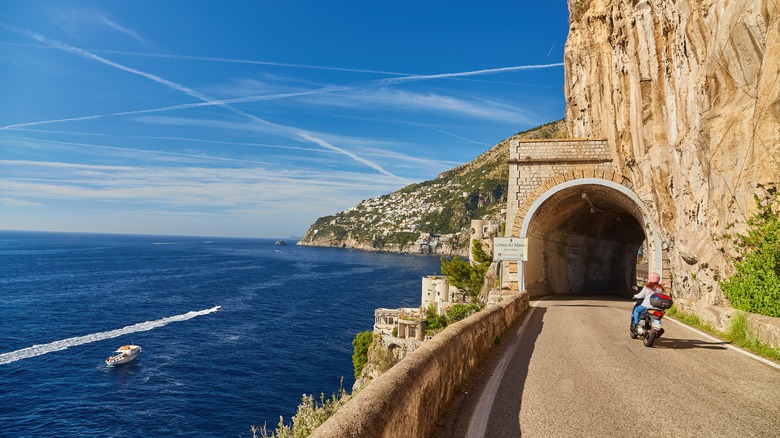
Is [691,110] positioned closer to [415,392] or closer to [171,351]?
[415,392]

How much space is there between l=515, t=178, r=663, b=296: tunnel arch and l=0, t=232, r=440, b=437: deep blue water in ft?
65.9

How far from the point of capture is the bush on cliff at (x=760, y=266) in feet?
32.0

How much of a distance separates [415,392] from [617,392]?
3406mm

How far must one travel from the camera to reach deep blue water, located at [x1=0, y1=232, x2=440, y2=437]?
30375 millimetres

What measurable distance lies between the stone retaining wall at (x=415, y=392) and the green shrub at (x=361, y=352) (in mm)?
36438

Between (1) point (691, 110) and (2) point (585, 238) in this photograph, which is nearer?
(1) point (691, 110)

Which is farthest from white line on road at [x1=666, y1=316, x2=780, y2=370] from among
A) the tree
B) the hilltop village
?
the tree

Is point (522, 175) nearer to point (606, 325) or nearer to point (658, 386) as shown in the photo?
point (606, 325)

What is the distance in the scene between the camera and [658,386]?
638cm

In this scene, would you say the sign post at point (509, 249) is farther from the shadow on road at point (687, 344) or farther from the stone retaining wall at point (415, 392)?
the stone retaining wall at point (415, 392)

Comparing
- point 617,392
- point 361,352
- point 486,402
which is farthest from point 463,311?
point 486,402

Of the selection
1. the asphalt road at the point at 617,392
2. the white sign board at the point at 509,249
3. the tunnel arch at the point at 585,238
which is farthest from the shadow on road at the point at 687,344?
the tunnel arch at the point at 585,238

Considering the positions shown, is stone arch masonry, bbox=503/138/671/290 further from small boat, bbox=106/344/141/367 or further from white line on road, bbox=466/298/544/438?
small boat, bbox=106/344/141/367

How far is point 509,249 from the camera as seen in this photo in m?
18.3
